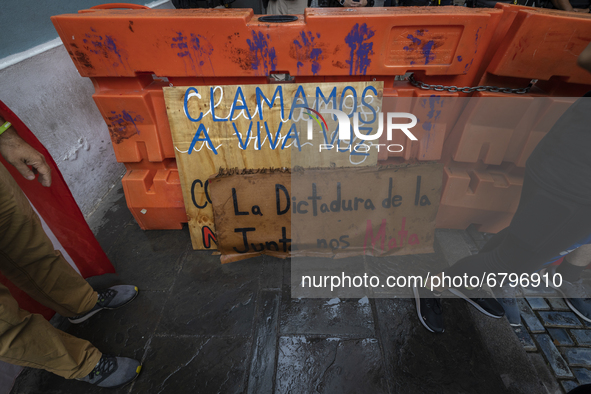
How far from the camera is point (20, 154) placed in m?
1.67

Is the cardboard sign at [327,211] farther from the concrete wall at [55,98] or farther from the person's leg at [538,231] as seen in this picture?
the concrete wall at [55,98]

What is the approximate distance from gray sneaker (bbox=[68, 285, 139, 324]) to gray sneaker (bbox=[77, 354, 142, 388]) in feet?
1.56

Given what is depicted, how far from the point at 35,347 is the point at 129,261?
3.96ft

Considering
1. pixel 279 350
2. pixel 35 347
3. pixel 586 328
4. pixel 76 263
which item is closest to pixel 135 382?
pixel 35 347

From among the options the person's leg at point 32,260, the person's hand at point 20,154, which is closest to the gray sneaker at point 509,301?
the person's leg at point 32,260

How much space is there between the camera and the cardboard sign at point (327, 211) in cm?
243

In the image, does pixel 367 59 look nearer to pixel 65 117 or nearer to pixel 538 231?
pixel 538 231

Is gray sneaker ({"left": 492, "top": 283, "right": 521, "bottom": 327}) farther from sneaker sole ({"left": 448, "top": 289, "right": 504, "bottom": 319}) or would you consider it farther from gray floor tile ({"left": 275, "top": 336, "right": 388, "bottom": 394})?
gray floor tile ({"left": 275, "top": 336, "right": 388, "bottom": 394})

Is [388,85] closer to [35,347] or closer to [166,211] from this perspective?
[166,211]

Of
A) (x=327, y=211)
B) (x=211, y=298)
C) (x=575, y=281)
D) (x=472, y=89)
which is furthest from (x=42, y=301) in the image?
(x=575, y=281)

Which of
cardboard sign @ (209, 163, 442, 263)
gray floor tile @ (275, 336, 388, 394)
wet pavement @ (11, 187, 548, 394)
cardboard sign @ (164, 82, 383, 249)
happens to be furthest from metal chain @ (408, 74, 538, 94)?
gray floor tile @ (275, 336, 388, 394)

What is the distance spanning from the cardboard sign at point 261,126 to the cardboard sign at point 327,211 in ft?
0.41

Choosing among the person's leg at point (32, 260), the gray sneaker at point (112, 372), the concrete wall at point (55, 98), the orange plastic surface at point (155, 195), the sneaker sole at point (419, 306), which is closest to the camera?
the person's leg at point (32, 260)

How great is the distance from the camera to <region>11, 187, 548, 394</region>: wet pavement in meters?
1.86
